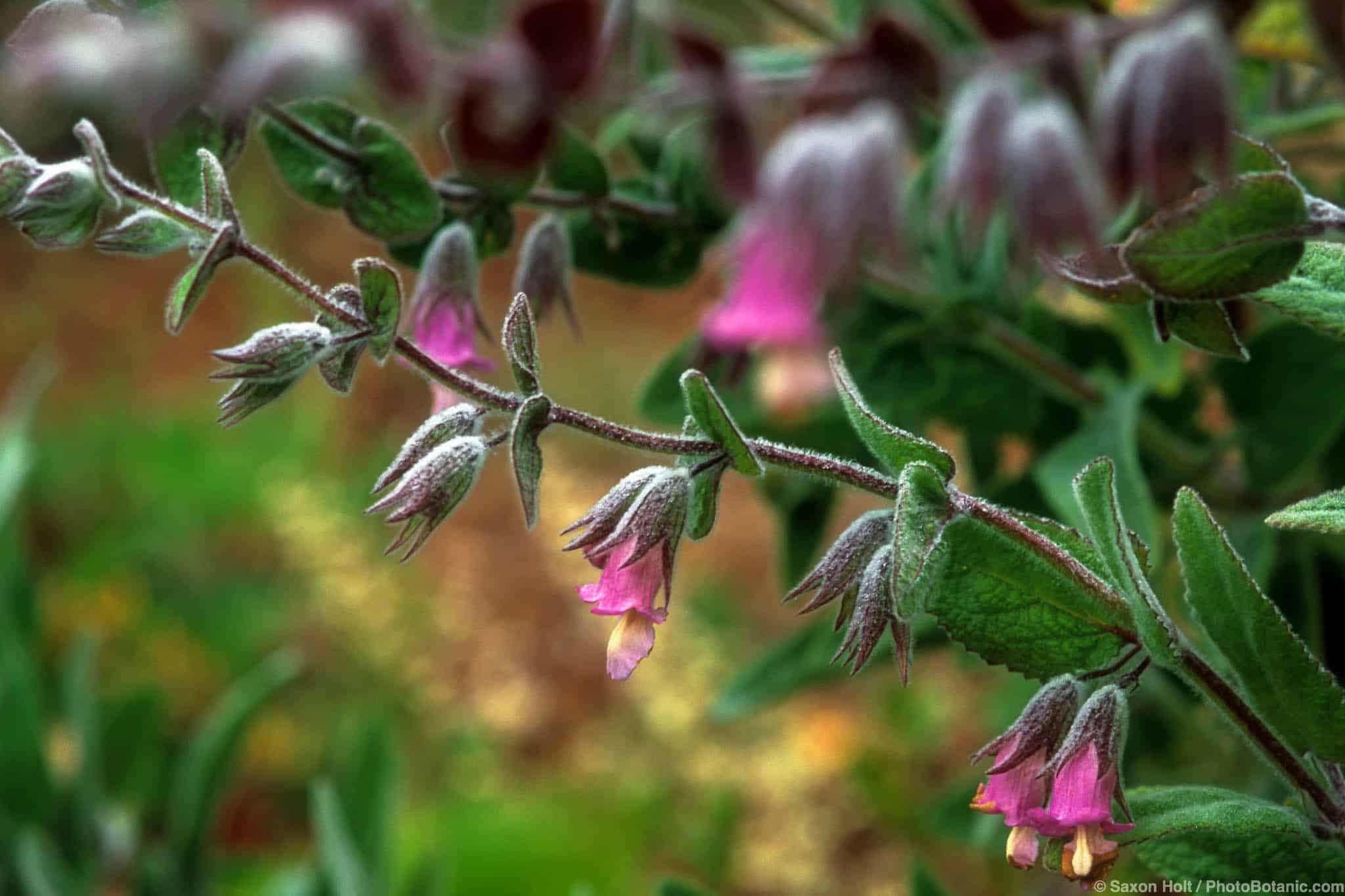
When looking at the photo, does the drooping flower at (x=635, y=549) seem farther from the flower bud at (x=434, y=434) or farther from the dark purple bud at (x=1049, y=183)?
the dark purple bud at (x=1049, y=183)

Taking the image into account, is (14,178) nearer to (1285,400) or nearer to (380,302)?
(380,302)

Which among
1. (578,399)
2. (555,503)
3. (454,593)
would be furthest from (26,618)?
(578,399)

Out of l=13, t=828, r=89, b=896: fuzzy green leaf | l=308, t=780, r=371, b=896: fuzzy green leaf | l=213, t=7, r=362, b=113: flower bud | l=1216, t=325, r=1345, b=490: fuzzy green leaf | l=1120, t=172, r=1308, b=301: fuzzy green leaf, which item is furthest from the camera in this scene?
l=13, t=828, r=89, b=896: fuzzy green leaf

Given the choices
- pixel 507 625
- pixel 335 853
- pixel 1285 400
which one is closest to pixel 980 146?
pixel 1285 400

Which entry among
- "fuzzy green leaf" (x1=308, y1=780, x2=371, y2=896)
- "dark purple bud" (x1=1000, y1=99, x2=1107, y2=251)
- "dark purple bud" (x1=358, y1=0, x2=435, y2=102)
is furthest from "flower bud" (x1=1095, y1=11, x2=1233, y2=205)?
"fuzzy green leaf" (x1=308, y1=780, x2=371, y2=896)

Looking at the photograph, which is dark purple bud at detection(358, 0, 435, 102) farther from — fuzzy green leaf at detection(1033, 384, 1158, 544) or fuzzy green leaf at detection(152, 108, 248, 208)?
fuzzy green leaf at detection(1033, 384, 1158, 544)
